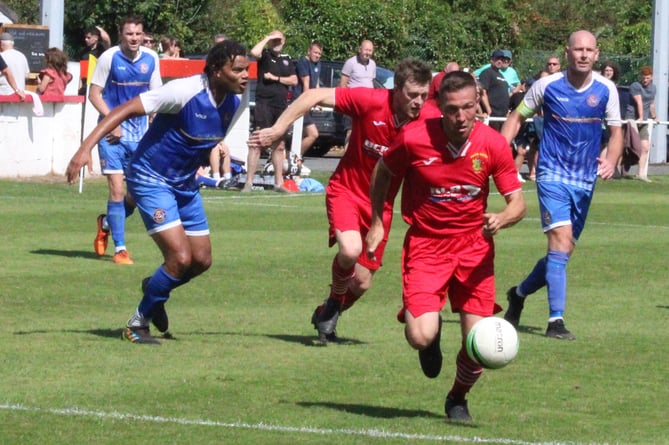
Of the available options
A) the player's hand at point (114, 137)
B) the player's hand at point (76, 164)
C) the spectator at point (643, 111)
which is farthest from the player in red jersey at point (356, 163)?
the spectator at point (643, 111)

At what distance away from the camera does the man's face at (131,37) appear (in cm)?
1410

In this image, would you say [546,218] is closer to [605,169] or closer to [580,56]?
[605,169]

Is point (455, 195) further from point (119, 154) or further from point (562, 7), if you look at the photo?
point (562, 7)

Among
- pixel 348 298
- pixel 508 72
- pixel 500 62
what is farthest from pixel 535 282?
pixel 508 72

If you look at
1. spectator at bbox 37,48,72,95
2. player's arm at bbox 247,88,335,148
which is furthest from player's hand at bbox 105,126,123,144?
spectator at bbox 37,48,72,95

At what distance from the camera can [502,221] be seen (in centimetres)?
755

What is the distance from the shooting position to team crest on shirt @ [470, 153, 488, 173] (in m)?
7.76

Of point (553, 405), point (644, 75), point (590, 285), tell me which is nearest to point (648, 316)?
point (590, 285)

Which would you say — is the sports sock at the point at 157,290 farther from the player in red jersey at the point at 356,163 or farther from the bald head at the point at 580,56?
the bald head at the point at 580,56

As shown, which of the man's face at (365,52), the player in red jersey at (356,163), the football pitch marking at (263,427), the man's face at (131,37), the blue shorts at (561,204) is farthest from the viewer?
the man's face at (365,52)

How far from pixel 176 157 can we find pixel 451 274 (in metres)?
2.77

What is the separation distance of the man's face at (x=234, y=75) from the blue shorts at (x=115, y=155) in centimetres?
484

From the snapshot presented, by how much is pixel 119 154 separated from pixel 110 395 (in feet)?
21.4

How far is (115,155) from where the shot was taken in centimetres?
1441
